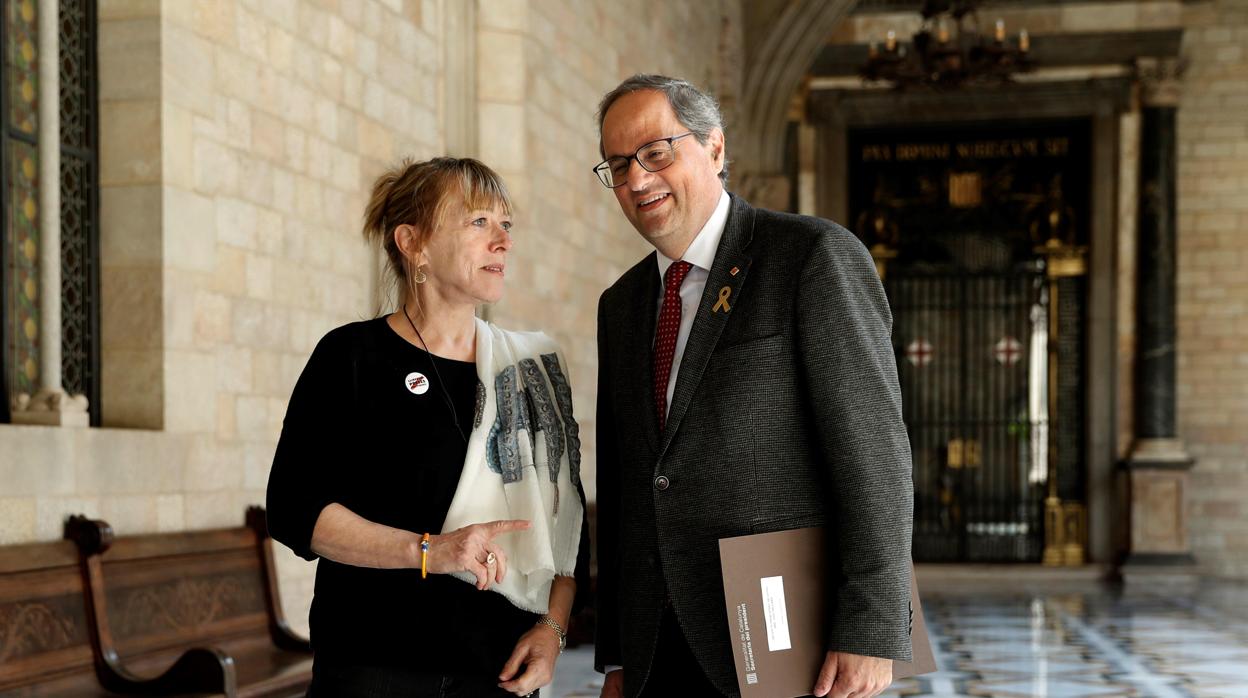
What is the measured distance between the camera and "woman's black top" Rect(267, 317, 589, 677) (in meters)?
1.95

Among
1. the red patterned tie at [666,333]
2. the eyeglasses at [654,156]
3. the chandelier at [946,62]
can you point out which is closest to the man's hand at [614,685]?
the red patterned tie at [666,333]

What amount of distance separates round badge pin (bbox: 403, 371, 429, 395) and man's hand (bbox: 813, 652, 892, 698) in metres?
0.67

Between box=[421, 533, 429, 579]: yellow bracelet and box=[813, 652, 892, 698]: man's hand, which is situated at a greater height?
box=[421, 533, 429, 579]: yellow bracelet

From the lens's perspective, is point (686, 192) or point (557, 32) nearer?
point (686, 192)

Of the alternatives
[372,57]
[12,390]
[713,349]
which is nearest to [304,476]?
[713,349]

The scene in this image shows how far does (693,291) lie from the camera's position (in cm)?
208

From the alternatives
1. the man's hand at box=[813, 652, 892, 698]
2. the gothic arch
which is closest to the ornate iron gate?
the gothic arch

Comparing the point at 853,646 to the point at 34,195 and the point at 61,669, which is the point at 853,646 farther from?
the point at 34,195

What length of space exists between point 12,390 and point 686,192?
8.20ft

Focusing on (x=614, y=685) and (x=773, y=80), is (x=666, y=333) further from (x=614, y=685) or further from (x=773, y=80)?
(x=773, y=80)

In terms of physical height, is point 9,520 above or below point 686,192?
below

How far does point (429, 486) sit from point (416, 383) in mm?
150

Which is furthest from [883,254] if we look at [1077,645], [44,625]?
[44,625]

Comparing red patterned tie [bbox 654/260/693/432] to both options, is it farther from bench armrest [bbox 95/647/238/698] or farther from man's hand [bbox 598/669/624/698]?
bench armrest [bbox 95/647/238/698]
